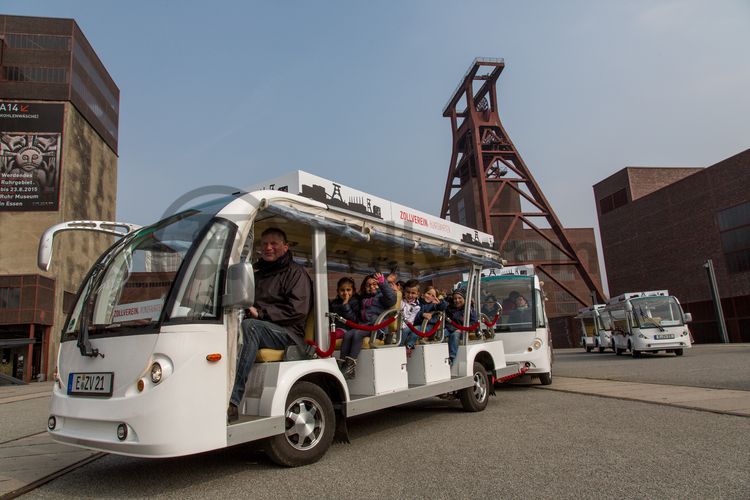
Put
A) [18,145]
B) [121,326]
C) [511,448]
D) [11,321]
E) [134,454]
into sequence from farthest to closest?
[18,145], [11,321], [511,448], [121,326], [134,454]

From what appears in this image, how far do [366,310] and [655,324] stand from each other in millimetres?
16887

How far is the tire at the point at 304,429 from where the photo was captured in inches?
180

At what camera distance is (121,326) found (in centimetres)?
418

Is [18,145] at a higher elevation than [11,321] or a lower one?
higher

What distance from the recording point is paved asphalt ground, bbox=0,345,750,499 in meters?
3.89

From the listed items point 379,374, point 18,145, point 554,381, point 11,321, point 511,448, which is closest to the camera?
point 511,448

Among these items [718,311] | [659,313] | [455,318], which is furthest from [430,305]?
[718,311]

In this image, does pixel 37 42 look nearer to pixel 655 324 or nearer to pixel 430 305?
pixel 430 305

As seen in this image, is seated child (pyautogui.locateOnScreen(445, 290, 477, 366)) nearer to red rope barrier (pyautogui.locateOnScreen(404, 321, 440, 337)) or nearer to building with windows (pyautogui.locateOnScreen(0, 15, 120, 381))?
red rope barrier (pyautogui.locateOnScreen(404, 321, 440, 337))

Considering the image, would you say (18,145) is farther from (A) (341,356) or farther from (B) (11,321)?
(A) (341,356)

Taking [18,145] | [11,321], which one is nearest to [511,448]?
[11,321]

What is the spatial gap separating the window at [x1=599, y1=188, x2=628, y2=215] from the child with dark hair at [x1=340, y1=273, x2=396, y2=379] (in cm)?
5195

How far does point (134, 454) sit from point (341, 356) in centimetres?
252

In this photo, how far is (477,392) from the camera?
7.91 meters
